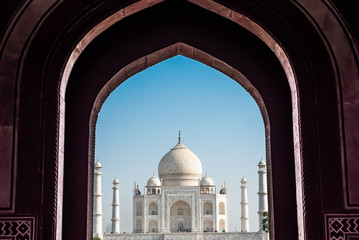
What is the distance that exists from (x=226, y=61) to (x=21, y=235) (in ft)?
8.13

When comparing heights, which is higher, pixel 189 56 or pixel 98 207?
pixel 189 56

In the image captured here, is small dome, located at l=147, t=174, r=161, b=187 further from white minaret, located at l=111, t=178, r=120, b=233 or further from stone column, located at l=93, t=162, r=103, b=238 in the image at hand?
stone column, located at l=93, t=162, r=103, b=238

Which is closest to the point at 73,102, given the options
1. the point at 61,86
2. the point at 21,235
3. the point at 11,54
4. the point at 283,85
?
the point at 61,86

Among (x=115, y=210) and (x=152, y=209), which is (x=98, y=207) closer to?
(x=115, y=210)

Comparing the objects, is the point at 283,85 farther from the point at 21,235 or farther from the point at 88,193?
the point at 21,235

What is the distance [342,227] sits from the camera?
14.9 ft

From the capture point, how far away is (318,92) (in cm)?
479

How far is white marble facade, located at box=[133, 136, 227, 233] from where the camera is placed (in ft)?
125

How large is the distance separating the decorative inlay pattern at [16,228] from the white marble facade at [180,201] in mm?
33631

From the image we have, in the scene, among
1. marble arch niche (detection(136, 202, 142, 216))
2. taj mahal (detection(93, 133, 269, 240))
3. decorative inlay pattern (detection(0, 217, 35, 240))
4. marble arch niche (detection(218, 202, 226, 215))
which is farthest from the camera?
marble arch niche (detection(136, 202, 142, 216))

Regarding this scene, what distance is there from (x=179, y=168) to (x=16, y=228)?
3408 centimetres

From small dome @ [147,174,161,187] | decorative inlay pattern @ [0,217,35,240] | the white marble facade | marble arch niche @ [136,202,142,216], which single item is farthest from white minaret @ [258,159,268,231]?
decorative inlay pattern @ [0,217,35,240]

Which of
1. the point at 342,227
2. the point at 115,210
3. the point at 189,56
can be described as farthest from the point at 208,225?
the point at 342,227

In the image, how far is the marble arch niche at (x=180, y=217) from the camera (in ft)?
127
